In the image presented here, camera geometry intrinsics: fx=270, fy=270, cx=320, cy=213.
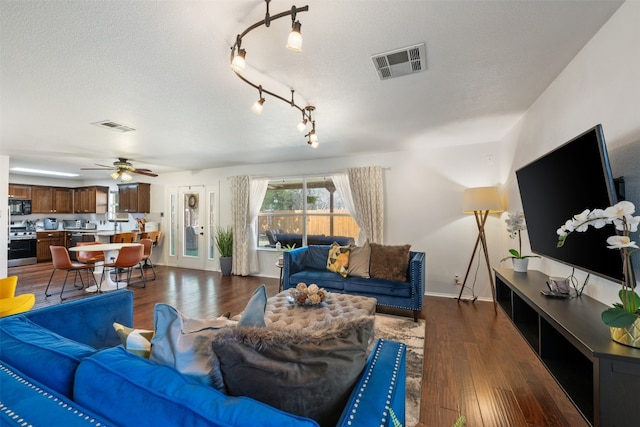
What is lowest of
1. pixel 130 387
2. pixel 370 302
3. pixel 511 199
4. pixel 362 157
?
pixel 370 302

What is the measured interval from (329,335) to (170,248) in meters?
7.19

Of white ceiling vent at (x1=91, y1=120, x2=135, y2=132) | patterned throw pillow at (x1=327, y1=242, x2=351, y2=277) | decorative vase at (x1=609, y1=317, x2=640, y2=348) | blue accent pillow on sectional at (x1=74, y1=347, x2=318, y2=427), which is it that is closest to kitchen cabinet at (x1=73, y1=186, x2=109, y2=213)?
white ceiling vent at (x1=91, y1=120, x2=135, y2=132)

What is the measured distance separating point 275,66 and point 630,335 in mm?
2515

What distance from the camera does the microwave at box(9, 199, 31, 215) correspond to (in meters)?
6.99

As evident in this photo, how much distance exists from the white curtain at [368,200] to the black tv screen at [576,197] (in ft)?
8.35

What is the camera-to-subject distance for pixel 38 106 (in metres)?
2.79

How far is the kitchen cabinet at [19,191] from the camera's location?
6988 mm

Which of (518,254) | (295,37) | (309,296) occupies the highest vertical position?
(295,37)

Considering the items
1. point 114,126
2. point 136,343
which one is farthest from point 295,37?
point 114,126

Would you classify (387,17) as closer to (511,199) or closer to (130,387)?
(130,387)

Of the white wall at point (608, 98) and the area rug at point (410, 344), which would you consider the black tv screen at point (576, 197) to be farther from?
the area rug at point (410, 344)

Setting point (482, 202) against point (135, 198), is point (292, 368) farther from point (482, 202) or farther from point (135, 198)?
point (135, 198)

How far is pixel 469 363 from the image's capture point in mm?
2340

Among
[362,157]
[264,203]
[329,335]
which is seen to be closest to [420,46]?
[329,335]
